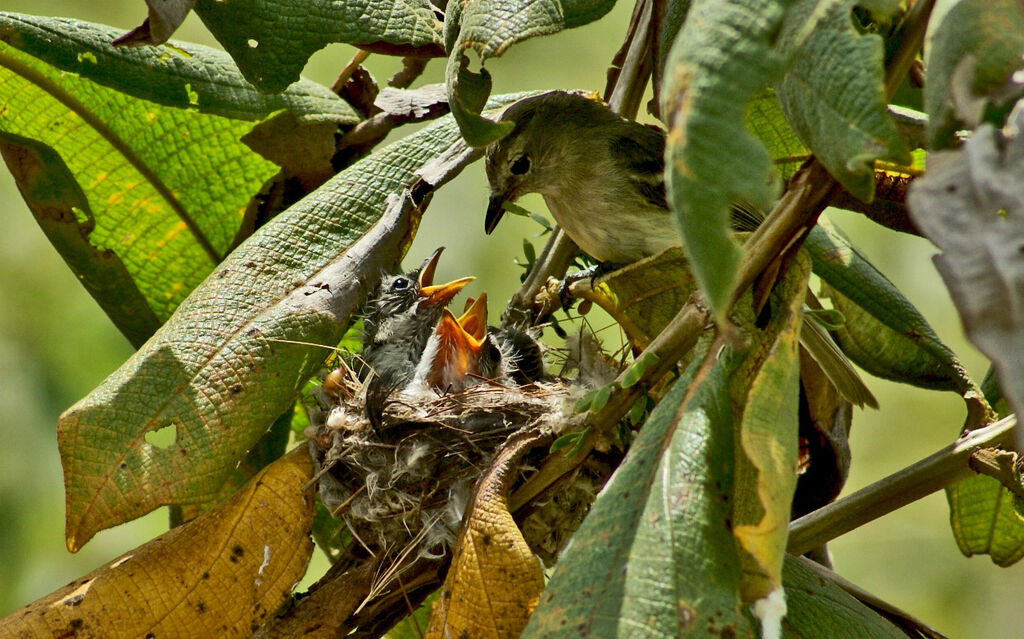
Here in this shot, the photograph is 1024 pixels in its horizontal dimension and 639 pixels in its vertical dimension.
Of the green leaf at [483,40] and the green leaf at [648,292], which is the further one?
the green leaf at [648,292]

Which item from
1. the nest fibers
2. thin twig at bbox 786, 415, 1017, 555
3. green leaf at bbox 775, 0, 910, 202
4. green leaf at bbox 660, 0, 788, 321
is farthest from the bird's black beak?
green leaf at bbox 660, 0, 788, 321

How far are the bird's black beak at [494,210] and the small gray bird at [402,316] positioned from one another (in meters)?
0.35

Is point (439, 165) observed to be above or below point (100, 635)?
above

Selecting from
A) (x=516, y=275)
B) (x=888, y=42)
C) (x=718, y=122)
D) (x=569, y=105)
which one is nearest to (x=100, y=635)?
(x=718, y=122)

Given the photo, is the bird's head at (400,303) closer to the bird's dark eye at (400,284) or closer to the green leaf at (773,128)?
the bird's dark eye at (400,284)

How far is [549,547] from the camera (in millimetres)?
2016

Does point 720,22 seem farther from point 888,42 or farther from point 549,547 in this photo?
point 549,547

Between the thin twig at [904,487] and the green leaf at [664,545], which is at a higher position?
the green leaf at [664,545]

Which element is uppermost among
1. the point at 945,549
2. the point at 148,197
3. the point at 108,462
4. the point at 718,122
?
the point at 718,122

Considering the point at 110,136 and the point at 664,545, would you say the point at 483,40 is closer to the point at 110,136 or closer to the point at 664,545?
the point at 664,545

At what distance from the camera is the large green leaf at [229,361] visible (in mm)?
1572

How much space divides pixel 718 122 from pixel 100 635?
4.59 feet

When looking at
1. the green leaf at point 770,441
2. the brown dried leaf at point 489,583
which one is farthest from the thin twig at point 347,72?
the green leaf at point 770,441

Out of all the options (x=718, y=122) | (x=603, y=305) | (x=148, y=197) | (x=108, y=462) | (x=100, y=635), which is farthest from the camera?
(x=148, y=197)
